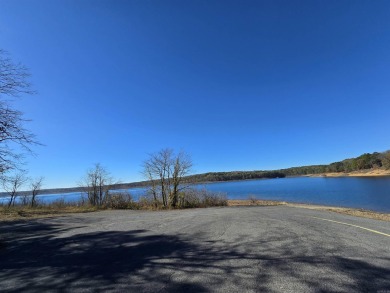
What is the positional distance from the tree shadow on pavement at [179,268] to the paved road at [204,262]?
0.05 ft

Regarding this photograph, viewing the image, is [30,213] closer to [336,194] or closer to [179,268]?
[179,268]

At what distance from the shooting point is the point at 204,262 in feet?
19.4

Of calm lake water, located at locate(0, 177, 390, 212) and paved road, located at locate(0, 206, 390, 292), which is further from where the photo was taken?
calm lake water, located at locate(0, 177, 390, 212)

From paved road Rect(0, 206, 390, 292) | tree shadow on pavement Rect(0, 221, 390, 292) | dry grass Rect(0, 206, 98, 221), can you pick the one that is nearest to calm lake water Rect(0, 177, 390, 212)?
dry grass Rect(0, 206, 98, 221)

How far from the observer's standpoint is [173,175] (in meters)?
31.1

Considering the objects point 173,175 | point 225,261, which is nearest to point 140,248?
point 225,261

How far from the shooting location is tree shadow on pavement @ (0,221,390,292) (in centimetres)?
468

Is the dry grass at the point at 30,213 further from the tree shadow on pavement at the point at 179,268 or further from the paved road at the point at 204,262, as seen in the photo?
the tree shadow on pavement at the point at 179,268

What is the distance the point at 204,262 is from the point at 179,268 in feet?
1.96

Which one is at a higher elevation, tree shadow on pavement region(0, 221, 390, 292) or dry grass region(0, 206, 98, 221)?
dry grass region(0, 206, 98, 221)

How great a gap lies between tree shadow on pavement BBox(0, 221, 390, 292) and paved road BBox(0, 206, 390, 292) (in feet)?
0.05

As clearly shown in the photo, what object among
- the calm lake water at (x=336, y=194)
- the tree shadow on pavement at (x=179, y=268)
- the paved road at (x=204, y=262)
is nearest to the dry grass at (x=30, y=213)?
the calm lake water at (x=336, y=194)

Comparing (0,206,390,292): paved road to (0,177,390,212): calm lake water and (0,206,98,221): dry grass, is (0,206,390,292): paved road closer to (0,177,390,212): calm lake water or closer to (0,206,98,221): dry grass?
(0,206,98,221): dry grass

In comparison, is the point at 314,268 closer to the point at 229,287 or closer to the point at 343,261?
the point at 343,261
